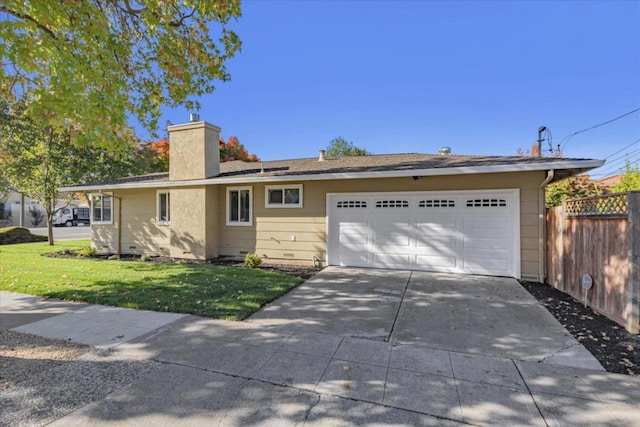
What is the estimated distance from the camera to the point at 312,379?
3061 mm

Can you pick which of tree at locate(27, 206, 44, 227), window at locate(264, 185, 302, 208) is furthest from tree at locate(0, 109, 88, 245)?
tree at locate(27, 206, 44, 227)

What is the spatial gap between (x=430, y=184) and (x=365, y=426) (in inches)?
273

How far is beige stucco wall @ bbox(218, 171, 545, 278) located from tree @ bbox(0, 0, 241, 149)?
3848mm

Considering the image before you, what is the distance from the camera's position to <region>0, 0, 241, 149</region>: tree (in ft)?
14.7

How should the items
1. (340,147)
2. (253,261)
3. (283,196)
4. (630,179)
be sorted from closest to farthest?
(253,261)
(283,196)
(630,179)
(340,147)

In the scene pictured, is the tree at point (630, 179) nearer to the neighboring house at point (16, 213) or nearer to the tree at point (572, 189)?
the tree at point (572, 189)

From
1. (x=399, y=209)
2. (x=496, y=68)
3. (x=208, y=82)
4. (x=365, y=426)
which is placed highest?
(x=496, y=68)

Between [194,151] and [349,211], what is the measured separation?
18.8 ft

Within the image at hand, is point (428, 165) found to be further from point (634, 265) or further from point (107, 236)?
point (107, 236)

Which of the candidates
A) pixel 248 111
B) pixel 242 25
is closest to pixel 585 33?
pixel 242 25

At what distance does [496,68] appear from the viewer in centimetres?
1251

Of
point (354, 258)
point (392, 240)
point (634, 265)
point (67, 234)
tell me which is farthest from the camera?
point (67, 234)

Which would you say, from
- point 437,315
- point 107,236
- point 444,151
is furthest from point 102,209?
point 444,151

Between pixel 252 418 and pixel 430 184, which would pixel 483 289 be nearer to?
pixel 430 184
